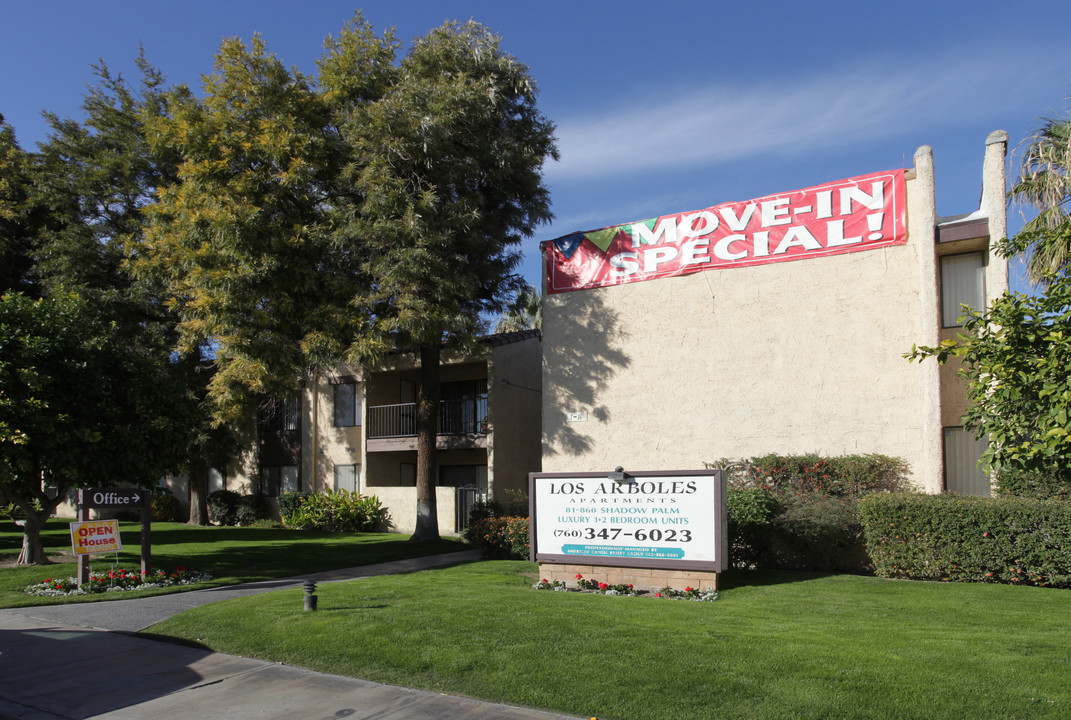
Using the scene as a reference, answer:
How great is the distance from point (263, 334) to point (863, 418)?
13693mm

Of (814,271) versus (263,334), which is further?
(263,334)

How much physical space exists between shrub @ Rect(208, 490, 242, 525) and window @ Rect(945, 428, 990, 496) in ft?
76.8

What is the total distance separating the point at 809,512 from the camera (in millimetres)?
13719

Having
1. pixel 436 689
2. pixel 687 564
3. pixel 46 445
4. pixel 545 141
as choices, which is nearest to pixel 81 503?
pixel 46 445

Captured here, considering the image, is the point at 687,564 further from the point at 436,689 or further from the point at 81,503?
the point at 81,503

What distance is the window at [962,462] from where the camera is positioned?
50.1 feet

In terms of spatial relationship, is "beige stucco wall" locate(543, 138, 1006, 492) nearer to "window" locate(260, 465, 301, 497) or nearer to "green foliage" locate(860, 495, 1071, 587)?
"green foliage" locate(860, 495, 1071, 587)

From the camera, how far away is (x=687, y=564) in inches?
436

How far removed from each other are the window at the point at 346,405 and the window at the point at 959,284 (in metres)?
18.5

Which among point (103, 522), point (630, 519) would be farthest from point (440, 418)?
point (630, 519)

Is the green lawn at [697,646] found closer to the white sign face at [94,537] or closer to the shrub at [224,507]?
the white sign face at [94,537]

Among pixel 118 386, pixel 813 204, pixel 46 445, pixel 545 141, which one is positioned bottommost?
pixel 46 445

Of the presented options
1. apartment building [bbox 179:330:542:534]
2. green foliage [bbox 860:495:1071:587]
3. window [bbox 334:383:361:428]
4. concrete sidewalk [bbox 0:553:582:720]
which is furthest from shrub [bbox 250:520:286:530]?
green foliage [bbox 860:495:1071:587]

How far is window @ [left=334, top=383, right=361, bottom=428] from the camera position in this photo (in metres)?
26.9
